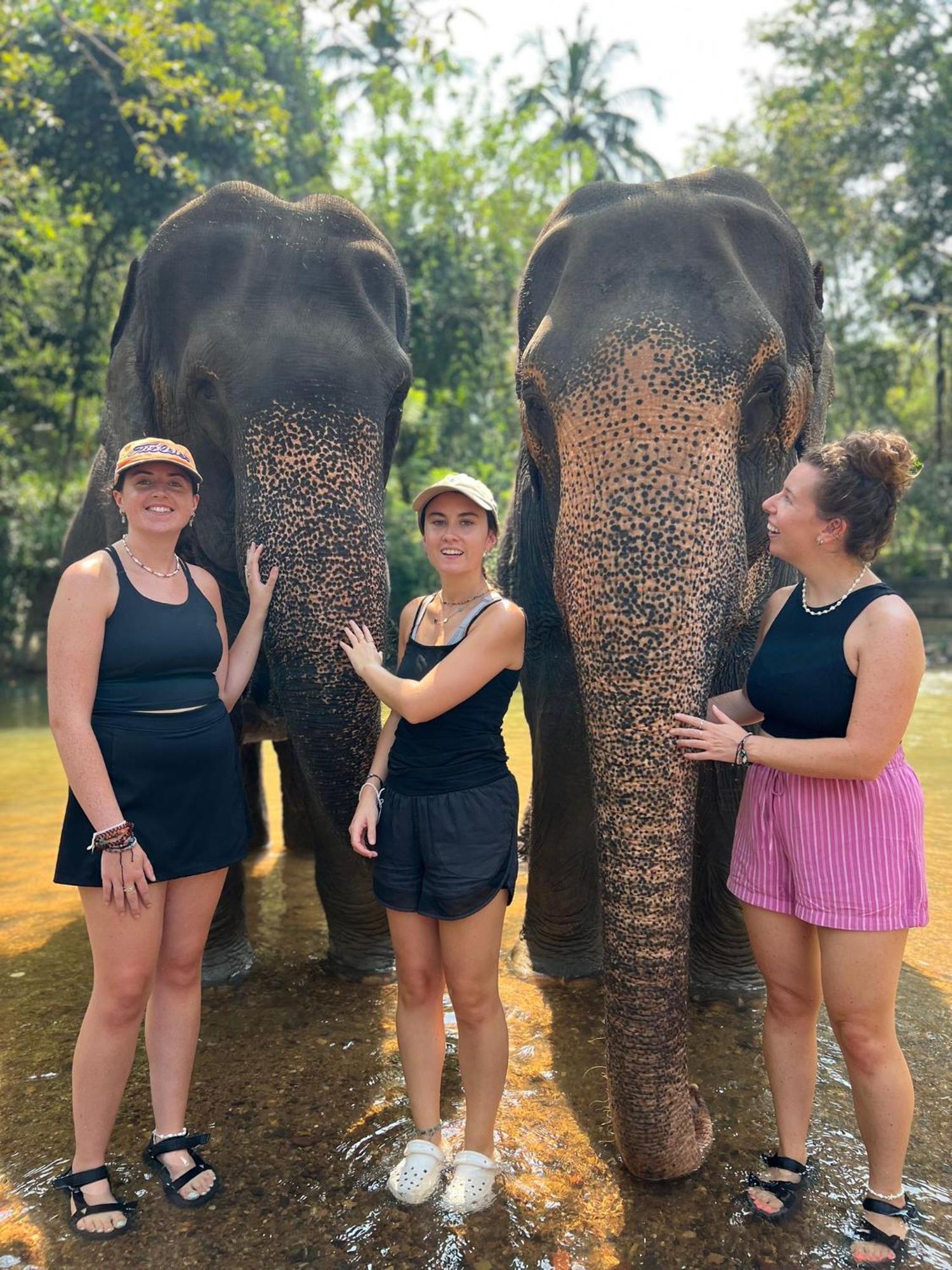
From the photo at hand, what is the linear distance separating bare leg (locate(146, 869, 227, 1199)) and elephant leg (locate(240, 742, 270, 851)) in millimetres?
1783

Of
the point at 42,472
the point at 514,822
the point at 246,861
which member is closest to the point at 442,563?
the point at 514,822

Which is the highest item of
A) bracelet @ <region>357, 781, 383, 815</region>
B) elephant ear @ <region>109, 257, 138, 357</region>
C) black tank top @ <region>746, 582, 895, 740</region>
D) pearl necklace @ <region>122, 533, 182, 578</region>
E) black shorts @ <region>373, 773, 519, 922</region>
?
elephant ear @ <region>109, 257, 138, 357</region>

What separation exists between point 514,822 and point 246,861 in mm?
3127

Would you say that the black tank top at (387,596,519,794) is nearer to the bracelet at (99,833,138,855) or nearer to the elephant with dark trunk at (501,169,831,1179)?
the elephant with dark trunk at (501,169,831,1179)

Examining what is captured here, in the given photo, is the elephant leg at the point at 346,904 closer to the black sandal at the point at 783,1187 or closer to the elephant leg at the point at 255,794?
the elephant leg at the point at 255,794

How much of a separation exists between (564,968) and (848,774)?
174cm

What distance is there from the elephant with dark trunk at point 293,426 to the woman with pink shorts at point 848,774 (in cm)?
111

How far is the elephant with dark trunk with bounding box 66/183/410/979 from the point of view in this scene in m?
2.81

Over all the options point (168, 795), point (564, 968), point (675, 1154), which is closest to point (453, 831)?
point (168, 795)

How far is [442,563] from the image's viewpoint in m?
2.34

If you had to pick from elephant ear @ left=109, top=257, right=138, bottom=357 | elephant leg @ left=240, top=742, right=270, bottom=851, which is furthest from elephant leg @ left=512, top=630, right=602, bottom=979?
elephant ear @ left=109, top=257, right=138, bottom=357

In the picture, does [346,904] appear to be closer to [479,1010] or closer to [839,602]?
[479,1010]

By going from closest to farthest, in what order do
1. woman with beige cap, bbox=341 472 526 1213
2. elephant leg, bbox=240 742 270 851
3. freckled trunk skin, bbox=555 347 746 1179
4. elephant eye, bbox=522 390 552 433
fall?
freckled trunk skin, bbox=555 347 746 1179 → woman with beige cap, bbox=341 472 526 1213 → elephant eye, bbox=522 390 552 433 → elephant leg, bbox=240 742 270 851

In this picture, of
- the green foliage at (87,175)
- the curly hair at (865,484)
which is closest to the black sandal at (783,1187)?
the curly hair at (865,484)
